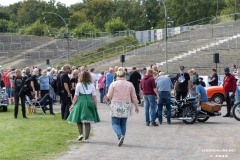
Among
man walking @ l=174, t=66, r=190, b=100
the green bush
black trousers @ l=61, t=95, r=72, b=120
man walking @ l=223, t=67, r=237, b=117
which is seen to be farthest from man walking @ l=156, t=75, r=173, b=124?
the green bush

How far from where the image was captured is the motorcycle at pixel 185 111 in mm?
21297

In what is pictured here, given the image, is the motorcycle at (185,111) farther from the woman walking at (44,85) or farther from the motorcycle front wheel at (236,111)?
the woman walking at (44,85)

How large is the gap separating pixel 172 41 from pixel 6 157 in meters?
59.7

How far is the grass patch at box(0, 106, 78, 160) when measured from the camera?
13783 millimetres

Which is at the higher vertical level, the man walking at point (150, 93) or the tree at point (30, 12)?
the tree at point (30, 12)

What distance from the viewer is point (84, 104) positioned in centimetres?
1583

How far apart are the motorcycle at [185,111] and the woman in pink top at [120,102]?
224 inches

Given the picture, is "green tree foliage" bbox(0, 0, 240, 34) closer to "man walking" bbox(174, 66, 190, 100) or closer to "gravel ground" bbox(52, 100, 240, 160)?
"man walking" bbox(174, 66, 190, 100)

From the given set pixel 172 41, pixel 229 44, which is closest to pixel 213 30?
pixel 172 41

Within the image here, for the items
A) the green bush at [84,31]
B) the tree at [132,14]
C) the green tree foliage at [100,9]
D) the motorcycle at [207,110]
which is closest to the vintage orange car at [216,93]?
the motorcycle at [207,110]

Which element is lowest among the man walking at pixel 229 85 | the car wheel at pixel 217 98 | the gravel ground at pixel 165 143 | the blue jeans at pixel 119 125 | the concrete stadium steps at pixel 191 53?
the gravel ground at pixel 165 143

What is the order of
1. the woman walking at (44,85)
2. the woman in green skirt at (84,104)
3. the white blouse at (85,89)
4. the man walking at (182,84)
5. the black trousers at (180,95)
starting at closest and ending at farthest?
the woman in green skirt at (84,104)
the white blouse at (85,89)
the man walking at (182,84)
the black trousers at (180,95)
the woman walking at (44,85)

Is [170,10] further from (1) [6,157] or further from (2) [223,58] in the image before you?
(1) [6,157]

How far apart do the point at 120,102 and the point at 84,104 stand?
0.88m
